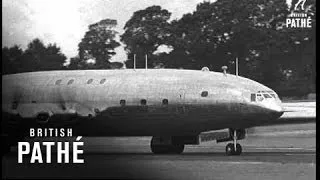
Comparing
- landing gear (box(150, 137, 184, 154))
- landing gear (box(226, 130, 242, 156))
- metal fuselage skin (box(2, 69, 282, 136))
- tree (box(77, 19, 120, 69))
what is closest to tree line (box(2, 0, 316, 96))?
tree (box(77, 19, 120, 69))

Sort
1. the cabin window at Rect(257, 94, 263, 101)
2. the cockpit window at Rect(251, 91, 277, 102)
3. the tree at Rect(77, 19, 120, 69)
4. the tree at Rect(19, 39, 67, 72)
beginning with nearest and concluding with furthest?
1. the tree at Rect(19, 39, 67, 72)
2. the tree at Rect(77, 19, 120, 69)
3. the cockpit window at Rect(251, 91, 277, 102)
4. the cabin window at Rect(257, 94, 263, 101)

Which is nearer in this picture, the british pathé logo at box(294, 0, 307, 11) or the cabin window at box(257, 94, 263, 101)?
the british pathé logo at box(294, 0, 307, 11)

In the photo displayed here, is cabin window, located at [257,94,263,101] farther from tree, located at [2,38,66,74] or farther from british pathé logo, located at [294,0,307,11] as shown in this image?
tree, located at [2,38,66,74]

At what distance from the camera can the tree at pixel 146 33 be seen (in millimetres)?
15230

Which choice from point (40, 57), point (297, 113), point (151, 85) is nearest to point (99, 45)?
point (40, 57)

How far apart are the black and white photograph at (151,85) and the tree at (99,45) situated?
3 centimetres

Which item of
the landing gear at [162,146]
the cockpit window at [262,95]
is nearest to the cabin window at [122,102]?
the landing gear at [162,146]

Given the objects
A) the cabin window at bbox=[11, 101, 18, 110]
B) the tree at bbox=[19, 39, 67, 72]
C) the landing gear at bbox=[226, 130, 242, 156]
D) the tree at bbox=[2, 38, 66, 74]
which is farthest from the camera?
the landing gear at bbox=[226, 130, 242, 156]

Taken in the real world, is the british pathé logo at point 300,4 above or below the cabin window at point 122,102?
above

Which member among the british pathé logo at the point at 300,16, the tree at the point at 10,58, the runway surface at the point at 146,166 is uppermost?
the british pathé logo at the point at 300,16

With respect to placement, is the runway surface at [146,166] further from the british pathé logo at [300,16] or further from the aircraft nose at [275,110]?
the british pathé logo at [300,16]

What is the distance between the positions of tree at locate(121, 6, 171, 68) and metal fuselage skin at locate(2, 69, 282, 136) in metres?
0.68

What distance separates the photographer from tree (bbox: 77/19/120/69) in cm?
1479

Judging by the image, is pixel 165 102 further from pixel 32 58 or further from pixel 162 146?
pixel 32 58
